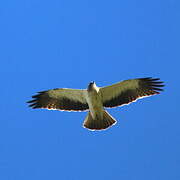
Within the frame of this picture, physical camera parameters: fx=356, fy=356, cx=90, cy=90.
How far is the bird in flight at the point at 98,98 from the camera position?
976cm

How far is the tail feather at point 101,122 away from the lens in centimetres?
980

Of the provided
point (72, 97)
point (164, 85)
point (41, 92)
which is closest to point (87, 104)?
point (72, 97)

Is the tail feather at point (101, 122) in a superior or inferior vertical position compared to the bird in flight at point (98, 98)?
inferior

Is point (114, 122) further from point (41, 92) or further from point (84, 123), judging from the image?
point (41, 92)

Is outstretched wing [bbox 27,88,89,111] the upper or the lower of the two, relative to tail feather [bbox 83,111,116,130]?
upper

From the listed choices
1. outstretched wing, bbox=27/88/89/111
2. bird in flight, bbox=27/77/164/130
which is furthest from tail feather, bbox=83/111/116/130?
outstretched wing, bbox=27/88/89/111

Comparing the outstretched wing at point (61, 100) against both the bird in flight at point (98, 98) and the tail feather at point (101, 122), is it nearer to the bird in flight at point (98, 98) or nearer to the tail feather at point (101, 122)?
the bird in flight at point (98, 98)

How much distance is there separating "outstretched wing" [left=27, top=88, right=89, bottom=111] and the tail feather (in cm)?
47

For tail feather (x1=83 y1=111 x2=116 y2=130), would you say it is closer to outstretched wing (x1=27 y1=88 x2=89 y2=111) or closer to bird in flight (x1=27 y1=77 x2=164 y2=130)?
bird in flight (x1=27 y1=77 x2=164 y2=130)

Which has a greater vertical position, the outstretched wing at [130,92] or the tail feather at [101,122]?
the outstretched wing at [130,92]

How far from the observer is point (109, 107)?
32.9ft

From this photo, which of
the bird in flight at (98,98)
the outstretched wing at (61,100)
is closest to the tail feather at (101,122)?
the bird in flight at (98,98)

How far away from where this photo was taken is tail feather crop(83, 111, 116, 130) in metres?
9.80

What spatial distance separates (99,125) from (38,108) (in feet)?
6.16
